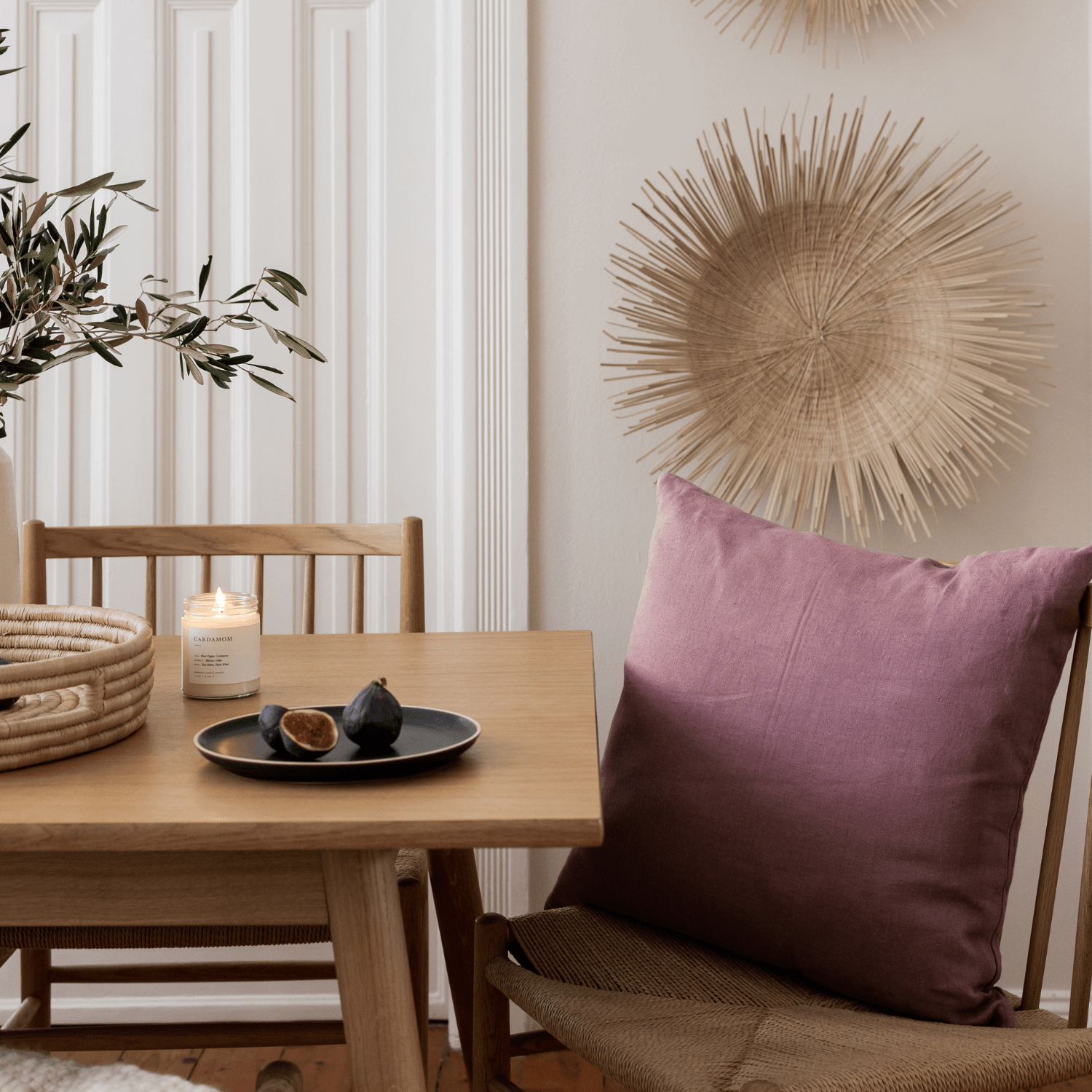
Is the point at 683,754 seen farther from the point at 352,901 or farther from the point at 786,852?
the point at 352,901

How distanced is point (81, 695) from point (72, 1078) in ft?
0.97

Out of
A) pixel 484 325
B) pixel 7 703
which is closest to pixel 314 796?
pixel 7 703

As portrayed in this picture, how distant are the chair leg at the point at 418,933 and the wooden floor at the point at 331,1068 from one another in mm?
513

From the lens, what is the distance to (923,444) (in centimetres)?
172

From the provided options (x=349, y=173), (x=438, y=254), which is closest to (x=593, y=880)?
(x=438, y=254)

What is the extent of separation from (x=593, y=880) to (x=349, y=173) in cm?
136

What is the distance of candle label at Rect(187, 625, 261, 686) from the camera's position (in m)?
0.95

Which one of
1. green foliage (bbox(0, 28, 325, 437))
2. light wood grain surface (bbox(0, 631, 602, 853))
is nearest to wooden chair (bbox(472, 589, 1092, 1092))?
light wood grain surface (bbox(0, 631, 602, 853))

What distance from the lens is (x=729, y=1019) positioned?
0.91m

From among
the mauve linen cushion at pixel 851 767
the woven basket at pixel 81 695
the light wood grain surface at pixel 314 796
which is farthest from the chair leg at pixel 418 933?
the woven basket at pixel 81 695

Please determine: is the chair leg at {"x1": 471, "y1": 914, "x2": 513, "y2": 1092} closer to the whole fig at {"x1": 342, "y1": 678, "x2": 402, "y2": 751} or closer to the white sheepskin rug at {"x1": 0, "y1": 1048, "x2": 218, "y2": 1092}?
the whole fig at {"x1": 342, "y1": 678, "x2": 402, "y2": 751}

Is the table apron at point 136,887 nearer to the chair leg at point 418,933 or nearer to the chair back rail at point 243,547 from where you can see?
the chair leg at point 418,933

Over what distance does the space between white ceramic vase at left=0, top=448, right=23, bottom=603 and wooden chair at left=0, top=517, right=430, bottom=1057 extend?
197 mm

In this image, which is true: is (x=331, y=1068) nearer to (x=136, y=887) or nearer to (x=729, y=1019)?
(x=729, y=1019)
